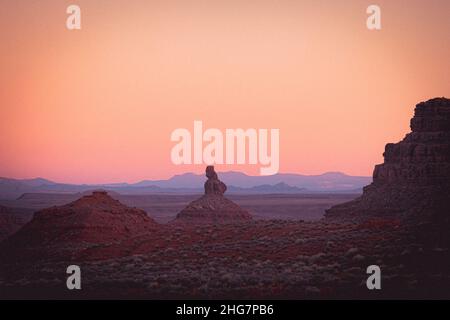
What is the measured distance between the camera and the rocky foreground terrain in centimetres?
4509

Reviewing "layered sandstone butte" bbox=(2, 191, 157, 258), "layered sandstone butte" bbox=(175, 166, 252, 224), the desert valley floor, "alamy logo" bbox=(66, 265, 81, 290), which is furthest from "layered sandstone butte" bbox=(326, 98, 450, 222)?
"layered sandstone butte" bbox=(175, 166, 252, 224)

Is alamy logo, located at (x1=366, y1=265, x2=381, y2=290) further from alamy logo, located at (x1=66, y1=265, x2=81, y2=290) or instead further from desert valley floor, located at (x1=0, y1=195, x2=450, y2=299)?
alamy logo, located at (x1=66, y1=265, x2=81, y2=290)

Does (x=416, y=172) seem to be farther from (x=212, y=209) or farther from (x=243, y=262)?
(x=212, y=209)

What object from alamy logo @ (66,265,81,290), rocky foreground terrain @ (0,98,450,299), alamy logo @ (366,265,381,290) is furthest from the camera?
alamy logo @ (66,265,81,290)

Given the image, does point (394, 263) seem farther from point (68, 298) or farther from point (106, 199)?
point (106, 199)

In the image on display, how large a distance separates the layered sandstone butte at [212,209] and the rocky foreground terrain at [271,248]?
95.1 feet

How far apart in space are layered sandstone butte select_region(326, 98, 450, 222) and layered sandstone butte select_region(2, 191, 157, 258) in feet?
60.5

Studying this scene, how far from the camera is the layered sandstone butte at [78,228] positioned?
62.3 metres

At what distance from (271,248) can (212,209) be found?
4709 cm

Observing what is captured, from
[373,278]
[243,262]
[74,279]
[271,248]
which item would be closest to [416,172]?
[271,248]

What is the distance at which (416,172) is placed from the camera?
215 feet

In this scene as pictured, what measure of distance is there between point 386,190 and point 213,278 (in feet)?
85.4

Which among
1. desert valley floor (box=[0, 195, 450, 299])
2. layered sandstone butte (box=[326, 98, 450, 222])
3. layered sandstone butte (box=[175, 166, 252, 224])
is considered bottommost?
layered sandstone butte (box=[175, 166, 252, 224])

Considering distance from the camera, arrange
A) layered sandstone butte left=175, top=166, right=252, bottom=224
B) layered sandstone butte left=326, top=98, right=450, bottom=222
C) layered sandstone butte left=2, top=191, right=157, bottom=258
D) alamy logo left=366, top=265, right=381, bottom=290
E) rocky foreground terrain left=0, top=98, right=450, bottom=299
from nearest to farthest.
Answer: alamy logo left=366, top=265, right=381, bottom=290, rocky foreground terrain left=0, top=98, right=450, bottom=299, layered sandstone butte left=2, top=191, right=157, bottom=258, layered sandstone butte left=326, top=98, right=450, bottom=222, layered sandstone butte left=175, top=166, right=252, bottom=224
